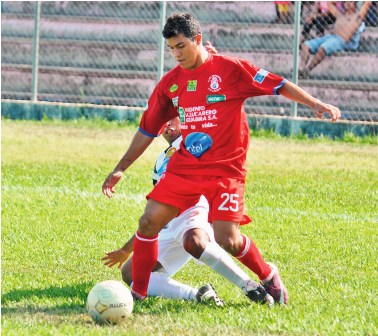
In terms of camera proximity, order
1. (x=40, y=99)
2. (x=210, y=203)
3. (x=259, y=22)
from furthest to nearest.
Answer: (x=40, y=99) → (x=259, y=22) → (x=210, y=203)

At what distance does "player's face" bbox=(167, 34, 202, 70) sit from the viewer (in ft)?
19.6

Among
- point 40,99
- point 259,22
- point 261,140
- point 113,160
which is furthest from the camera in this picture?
point 40,99

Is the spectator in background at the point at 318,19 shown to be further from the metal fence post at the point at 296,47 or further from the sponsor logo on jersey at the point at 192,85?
the sponsor logo on jersey at the point at 192,85

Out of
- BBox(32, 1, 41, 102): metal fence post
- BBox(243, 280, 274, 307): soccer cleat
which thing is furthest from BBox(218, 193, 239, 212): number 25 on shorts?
BBox(32, 1, 41, 102): metal fence post

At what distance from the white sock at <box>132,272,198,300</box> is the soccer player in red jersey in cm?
16

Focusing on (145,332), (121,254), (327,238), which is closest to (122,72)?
(327,238)

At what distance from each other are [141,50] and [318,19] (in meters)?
3.07

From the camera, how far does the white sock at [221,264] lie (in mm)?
5836

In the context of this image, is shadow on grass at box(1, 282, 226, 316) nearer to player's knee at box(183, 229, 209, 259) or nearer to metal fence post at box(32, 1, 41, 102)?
player's knee at box(183, 229, 209, 259)

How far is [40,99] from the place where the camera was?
16.3m

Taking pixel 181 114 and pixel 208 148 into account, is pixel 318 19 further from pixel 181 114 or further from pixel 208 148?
pixel 208 148

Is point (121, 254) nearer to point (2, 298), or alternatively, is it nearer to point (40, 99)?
point (2, 298)

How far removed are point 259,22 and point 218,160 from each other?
9275 millimetres

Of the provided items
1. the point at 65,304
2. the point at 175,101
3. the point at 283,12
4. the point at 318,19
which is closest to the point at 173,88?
the point at 175,101
